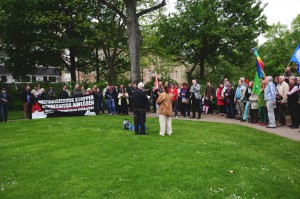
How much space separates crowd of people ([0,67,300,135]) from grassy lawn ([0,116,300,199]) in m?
2.36

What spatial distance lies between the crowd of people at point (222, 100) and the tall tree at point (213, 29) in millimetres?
14468

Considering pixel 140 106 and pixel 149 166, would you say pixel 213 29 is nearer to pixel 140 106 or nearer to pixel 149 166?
pixel 140 106

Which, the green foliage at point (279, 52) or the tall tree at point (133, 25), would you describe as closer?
the tall tree at point (133, 25)

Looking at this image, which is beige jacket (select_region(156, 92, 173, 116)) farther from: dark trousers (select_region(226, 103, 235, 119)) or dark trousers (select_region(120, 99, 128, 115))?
dark trousers (select_region(120, 99, 128, 115))

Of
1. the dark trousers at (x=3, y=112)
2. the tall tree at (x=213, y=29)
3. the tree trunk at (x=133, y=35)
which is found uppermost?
the tall tree at (x=213, y=29)

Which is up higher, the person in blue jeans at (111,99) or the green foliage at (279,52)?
the green foliage at (279,52)

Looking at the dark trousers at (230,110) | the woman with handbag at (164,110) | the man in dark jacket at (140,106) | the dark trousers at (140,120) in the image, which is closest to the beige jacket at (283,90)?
the dark trousers at (230,110)

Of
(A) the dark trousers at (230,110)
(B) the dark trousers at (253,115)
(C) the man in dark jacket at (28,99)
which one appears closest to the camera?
(B) the dark trousers at (253,115)

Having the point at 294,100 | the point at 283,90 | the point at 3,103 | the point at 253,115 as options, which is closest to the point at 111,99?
the point at 3,103

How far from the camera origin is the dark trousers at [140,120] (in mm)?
13539

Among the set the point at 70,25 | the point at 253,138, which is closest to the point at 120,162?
the point at 253,138

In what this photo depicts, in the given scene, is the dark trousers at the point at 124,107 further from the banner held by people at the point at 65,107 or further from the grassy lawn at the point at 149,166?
the grassy lawn at the point at 149,166

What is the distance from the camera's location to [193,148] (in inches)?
416

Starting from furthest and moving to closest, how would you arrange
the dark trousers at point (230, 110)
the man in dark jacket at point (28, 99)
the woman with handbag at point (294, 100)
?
the man in dark jacket at point (28, 99) < the dark trousers at point (230, 110) < the woman with handbag at point (294, 100)
